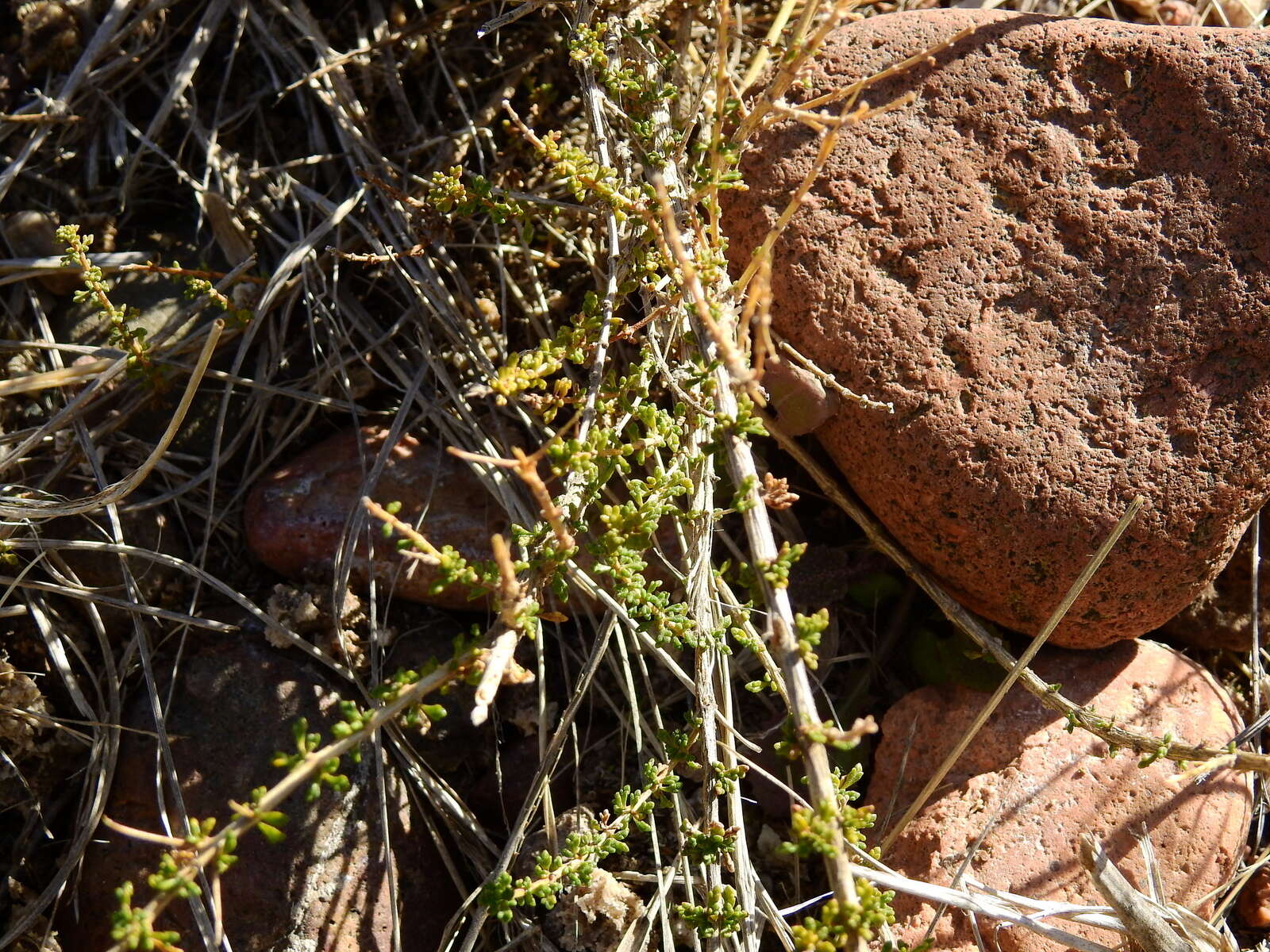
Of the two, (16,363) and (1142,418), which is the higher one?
(1142,418)

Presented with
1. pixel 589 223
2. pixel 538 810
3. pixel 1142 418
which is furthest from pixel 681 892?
pixel 589 223

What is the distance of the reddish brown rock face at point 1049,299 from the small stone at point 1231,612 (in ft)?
1.08

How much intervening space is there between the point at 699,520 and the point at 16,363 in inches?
83.8

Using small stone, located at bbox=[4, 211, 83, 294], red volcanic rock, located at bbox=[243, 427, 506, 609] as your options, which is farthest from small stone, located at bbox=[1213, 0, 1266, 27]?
small stone, located at bbox=[4, 211, 83, 294]

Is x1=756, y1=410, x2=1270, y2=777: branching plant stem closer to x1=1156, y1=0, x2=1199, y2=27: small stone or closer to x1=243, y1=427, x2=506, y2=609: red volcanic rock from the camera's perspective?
x1=243, y1=427, x2=506, y2=609: red volcanic rock

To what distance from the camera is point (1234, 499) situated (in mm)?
2422

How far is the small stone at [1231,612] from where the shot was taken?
2.74 m

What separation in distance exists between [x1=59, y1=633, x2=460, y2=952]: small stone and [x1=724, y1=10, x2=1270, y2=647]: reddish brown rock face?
1.53 metres

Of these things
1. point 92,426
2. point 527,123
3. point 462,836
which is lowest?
point 462,836

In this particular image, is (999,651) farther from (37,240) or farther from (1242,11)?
(37,240)

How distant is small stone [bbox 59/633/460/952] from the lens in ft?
7.95

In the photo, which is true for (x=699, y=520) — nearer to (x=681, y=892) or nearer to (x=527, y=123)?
(x=681, y=892)

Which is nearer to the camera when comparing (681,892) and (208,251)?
(681,892)

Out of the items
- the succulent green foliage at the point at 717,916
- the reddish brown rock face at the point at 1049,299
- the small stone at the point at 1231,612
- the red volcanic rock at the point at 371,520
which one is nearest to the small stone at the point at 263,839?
the red volcanic rock at the point at 371,520
